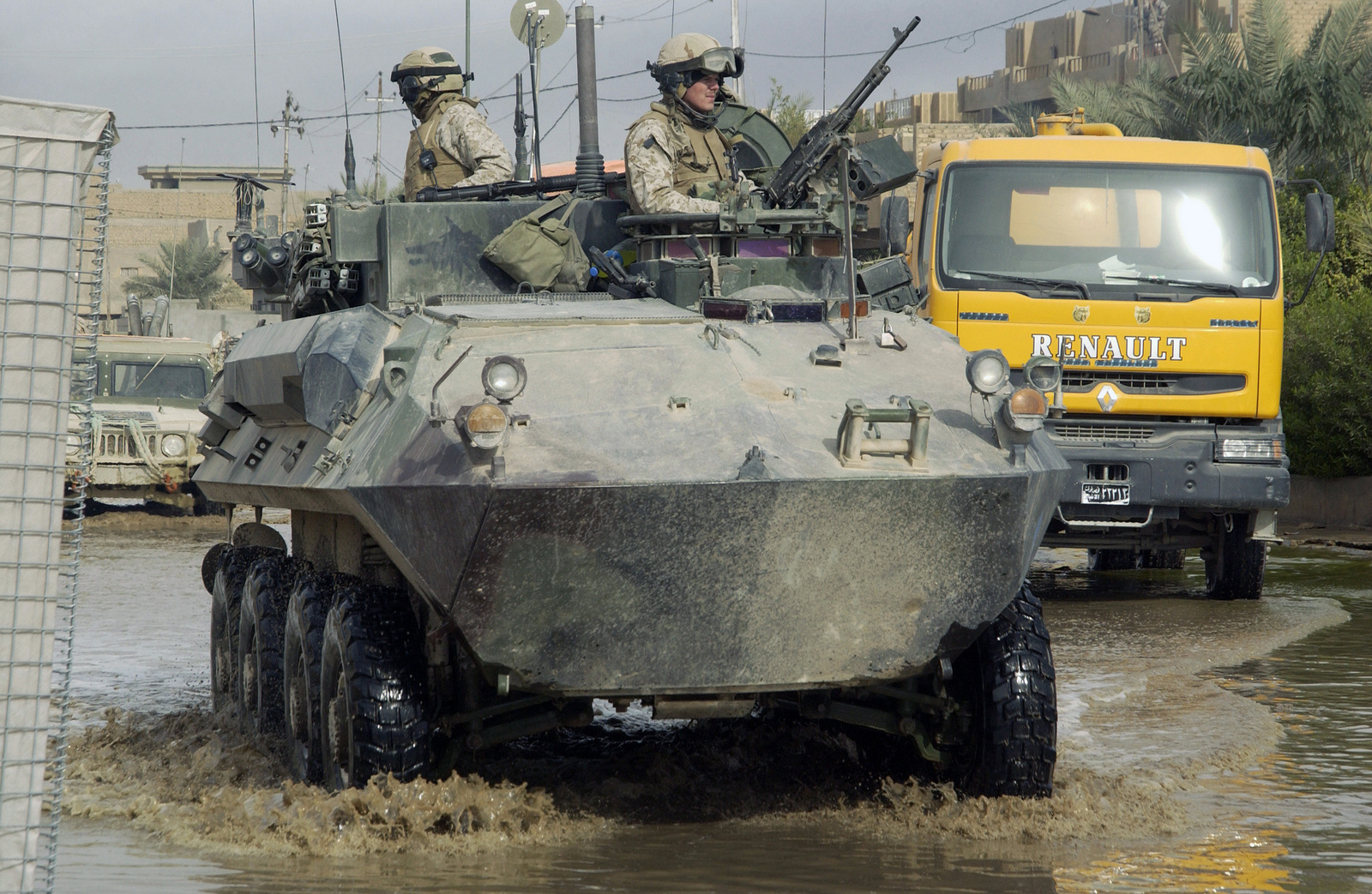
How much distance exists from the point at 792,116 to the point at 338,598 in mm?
31094

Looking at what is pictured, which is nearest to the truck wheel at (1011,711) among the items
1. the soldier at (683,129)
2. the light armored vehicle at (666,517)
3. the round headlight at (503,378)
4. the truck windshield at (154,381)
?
the light armored vehicle at (666,517)

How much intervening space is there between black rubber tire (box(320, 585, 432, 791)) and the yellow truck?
5435 mm

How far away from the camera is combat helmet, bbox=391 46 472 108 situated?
327 inches

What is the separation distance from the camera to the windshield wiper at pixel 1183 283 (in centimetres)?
1014

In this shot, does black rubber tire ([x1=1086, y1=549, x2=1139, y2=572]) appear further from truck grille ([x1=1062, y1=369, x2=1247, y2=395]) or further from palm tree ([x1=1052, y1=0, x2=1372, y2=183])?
palm tree ([x1=1052, y1=0, x2=1372, y2=183])

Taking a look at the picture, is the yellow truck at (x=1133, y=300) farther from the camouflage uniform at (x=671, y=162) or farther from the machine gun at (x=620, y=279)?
the machine gun at (x=620, y=279)

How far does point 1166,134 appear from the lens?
21641 mm

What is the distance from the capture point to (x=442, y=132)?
27.1 feet

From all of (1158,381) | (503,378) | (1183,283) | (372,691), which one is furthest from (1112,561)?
(503,378)

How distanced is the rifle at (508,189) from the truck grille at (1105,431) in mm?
3727

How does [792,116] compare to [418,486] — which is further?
[792,116]

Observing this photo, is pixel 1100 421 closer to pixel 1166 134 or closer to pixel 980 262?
pixel 980 262

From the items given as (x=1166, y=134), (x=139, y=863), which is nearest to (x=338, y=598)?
(x=139, y=863)

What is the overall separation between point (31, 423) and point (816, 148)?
14.4ft
